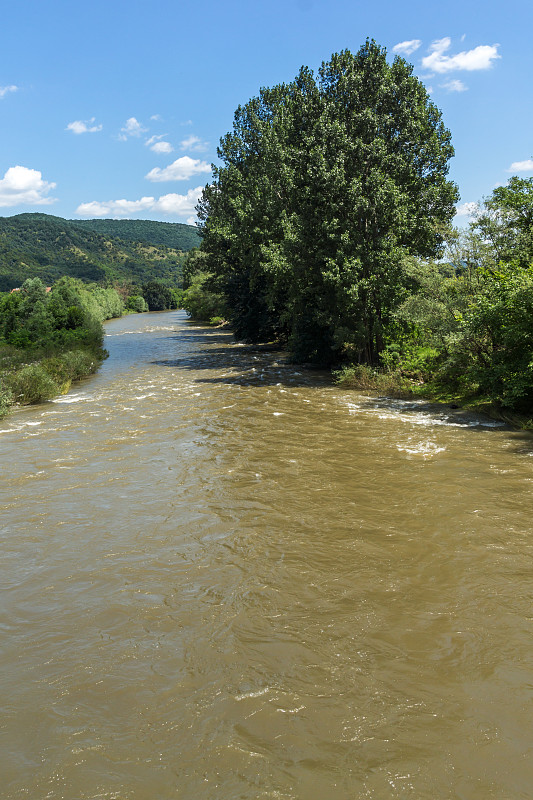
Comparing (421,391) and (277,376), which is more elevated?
(421,391)

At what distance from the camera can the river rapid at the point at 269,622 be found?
414cm

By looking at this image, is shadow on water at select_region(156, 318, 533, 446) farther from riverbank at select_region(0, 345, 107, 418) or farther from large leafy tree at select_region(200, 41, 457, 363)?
riverbank at select_region(0, 345, 107, 418)

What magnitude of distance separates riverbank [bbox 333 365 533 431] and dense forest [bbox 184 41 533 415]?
84mm

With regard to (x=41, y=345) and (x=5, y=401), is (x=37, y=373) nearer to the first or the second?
(x=5, y=401)

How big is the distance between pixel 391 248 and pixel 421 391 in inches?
215

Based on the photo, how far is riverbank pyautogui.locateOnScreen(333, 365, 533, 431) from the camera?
48.9 ft

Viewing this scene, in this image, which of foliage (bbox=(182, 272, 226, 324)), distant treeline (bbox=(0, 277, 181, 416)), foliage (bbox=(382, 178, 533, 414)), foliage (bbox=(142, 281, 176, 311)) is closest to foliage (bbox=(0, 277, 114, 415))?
distant treeline (bbox=(0, 277, 181, 416))

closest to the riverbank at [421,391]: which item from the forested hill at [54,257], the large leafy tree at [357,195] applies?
the large leafy tree at [357,195]

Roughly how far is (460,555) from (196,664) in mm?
3967

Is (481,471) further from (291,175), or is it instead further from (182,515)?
(291,175)

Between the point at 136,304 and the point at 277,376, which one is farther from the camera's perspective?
the point at 136,304

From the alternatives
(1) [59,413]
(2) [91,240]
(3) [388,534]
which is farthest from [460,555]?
(2) [91,240]

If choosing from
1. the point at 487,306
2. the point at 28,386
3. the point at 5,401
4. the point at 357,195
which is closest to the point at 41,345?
the point at 28,386

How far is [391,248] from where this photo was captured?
20.1m
